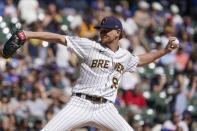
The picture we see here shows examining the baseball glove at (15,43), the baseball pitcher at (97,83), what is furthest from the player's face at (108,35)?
the baseball glove at (15,43)

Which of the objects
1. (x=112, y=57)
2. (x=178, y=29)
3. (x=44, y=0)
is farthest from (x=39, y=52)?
(x=112, y=57)

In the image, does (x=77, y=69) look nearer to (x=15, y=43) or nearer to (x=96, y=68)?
(x=96, y=68)

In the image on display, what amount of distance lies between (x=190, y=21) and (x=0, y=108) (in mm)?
9225

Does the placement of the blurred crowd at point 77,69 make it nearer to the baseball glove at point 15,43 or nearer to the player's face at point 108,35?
the player's face at point 108,35

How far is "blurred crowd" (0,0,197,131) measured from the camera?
14367 mm

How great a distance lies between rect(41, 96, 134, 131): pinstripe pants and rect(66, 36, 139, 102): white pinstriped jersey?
0.45 ft

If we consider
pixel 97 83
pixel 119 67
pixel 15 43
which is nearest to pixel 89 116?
pixel 97 83

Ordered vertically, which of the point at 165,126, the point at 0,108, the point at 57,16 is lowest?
the point at 165,126

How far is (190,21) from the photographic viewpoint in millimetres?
21516

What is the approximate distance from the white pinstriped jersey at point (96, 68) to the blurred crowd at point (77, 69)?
3.49 meters

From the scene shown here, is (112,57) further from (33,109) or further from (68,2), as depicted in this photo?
(68,2)

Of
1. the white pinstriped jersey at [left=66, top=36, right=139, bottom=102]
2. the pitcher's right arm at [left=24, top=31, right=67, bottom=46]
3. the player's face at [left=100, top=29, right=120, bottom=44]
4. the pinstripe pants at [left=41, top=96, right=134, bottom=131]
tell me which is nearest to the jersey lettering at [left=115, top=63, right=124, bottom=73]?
the white pinstriped jersey at [left=66, top=36, right=139, bottom=102]

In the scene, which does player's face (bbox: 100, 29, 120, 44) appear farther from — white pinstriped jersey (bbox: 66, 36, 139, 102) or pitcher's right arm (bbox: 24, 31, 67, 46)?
pitcher's right arm (bbox: 24, 31, 67, 46)

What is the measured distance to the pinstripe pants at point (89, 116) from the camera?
8.84 metres
